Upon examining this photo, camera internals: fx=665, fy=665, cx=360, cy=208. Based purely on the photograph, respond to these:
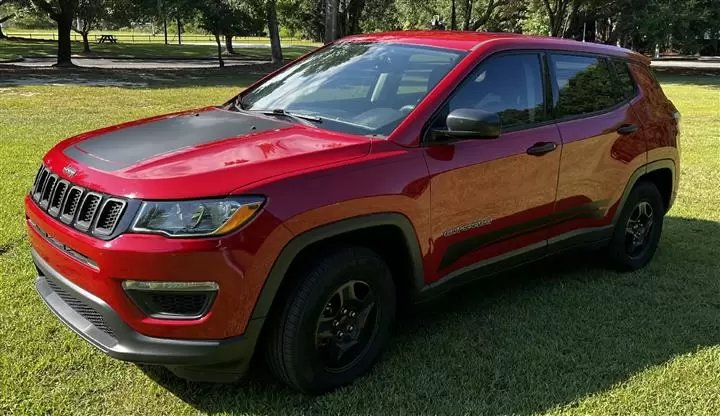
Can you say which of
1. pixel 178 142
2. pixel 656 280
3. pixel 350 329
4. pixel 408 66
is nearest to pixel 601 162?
pixel 656 280

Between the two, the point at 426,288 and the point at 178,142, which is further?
the point at 426,288

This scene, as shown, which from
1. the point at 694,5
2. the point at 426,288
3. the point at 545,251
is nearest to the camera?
the point at 426,288

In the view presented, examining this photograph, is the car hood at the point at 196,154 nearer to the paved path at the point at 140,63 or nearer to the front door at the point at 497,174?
the front door at the point at 497,174

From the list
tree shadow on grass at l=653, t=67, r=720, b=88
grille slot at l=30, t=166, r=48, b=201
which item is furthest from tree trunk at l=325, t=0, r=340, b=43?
grille slot at l=30, t=166, r=48, b=201

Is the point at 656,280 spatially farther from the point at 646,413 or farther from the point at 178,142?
the point at 178,142

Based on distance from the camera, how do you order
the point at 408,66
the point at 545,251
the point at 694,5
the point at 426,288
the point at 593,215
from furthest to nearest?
the point at 694,5
the point at 593,215
the point at 545,251
the point at 408,66
the point at 426,288

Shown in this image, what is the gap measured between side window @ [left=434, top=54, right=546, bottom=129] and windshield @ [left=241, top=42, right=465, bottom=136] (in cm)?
17

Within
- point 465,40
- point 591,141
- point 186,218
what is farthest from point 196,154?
point 591,141

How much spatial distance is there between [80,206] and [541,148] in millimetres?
2641

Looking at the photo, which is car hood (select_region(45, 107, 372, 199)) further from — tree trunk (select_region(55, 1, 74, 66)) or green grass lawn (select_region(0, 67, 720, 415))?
tree trunk (select_region(55, 1, 74, 66))

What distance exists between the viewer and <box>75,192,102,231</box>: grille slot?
9.53ft

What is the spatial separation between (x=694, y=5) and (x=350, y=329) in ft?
118

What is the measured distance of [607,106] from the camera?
4.79 m

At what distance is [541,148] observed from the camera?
409 cm
